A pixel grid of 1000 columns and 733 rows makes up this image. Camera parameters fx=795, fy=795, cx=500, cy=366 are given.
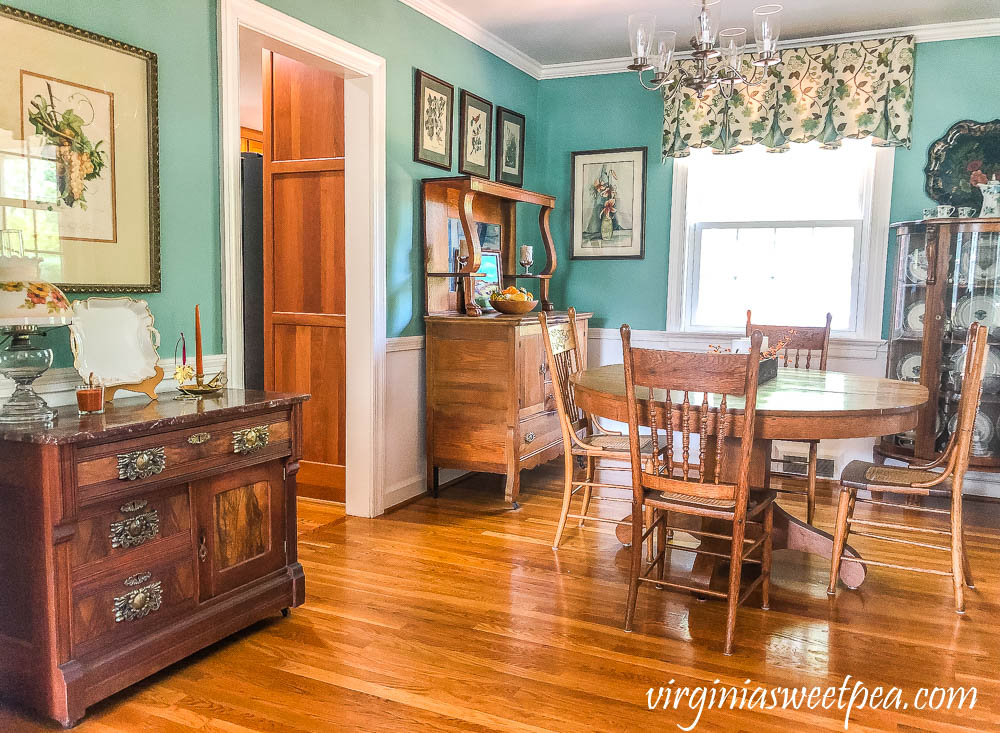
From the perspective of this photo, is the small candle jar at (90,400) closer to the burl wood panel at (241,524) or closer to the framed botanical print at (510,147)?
the burl wood panel at (241,524)

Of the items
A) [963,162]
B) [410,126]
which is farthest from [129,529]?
[963,162]

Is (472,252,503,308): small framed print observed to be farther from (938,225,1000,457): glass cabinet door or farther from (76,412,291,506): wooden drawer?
(938,225,1000,457): glass cabinet door

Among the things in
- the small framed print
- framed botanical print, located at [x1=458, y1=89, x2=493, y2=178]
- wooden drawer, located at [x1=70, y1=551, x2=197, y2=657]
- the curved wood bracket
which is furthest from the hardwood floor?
framed botanical print, located at [x1=458, y1=89, x2=493, y2=178]

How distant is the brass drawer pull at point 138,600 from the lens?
2.20 meters

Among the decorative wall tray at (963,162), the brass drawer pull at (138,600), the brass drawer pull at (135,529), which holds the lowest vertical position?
the brass drawer pull at (138,600)

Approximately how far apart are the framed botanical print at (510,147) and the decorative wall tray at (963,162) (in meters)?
2.45

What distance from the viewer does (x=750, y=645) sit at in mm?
2602

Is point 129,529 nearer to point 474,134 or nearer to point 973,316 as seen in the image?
point 474,134

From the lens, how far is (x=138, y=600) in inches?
88.3

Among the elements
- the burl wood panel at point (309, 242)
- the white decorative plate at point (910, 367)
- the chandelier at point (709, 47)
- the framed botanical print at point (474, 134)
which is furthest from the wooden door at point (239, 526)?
the white decorative plate at point (910, 367)

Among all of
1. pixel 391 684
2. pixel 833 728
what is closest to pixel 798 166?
pixel 833 728

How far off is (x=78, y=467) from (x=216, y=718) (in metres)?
0.77

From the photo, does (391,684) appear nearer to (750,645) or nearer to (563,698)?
(563,698)

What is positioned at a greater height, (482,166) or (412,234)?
(482,166)
